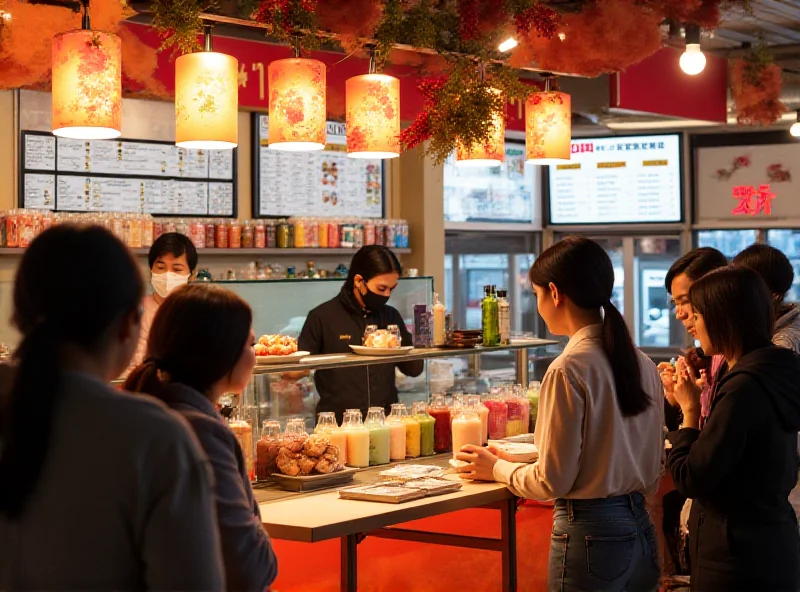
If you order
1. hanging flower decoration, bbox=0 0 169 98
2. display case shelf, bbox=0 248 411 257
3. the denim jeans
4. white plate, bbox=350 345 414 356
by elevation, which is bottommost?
the denim jeans

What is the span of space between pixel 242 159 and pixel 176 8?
3.97 meters

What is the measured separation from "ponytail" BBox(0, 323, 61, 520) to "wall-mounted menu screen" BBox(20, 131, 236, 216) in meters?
5.77

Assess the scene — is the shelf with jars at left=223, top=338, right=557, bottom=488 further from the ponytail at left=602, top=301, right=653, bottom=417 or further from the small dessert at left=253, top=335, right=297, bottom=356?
the ponytail at left=602, top=301, right=653, bottom=417

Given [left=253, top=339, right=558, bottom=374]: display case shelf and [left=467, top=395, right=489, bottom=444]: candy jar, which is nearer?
[left=253, top=339, right=558, bottom=374]: display case shelf

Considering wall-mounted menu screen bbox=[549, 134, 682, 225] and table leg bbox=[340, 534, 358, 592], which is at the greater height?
wall-mounted menu screen bbox=[549, 134, 682, 225]

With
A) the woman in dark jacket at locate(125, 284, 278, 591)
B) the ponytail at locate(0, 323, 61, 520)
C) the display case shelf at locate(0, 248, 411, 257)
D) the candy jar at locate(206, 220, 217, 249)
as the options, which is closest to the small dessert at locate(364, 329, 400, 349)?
the woman in dark jacket at locate(125, 284, 278, 591)

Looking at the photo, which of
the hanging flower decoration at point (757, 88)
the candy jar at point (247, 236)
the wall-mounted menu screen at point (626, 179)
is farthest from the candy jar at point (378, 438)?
the wall-mounted menu screen at point (626, 179)

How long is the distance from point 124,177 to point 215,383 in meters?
5.48

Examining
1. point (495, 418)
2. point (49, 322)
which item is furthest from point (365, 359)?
point (49, 322)

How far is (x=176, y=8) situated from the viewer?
4090 mm

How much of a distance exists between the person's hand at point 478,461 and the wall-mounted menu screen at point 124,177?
4.38 m

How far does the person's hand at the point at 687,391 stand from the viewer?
3354 mm

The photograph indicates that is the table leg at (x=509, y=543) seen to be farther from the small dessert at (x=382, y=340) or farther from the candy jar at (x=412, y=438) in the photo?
the small dessert at (x=382, y=340)

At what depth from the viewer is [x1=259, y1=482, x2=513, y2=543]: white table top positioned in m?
3.15
